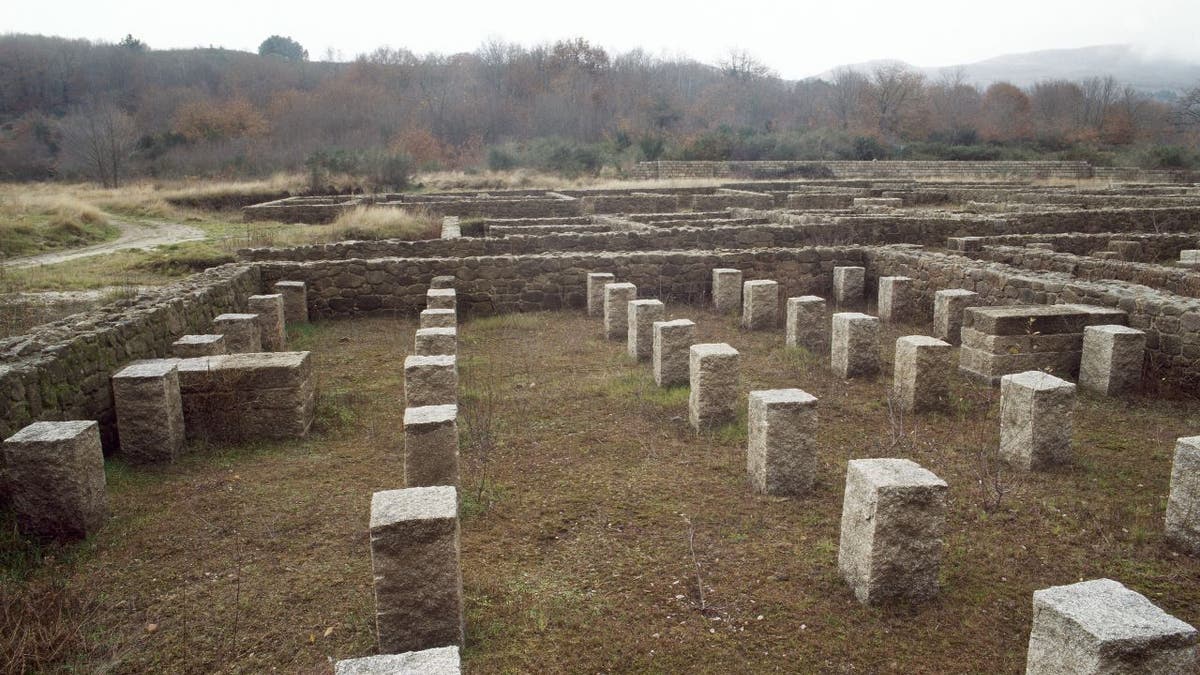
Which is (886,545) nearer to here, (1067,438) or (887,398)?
(1067,438)

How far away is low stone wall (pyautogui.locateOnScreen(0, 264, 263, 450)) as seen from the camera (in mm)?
5285

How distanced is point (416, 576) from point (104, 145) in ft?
146

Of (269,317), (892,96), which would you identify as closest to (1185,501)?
(269,317)

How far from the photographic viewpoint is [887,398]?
7098 mm

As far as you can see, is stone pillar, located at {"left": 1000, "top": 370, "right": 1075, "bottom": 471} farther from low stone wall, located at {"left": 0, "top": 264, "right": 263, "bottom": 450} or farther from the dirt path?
the dirt path

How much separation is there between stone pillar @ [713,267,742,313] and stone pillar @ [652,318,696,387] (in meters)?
3.80

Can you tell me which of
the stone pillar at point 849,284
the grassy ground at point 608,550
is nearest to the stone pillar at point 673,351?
the grassy ground at point 608,550

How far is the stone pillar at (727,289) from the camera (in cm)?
1129

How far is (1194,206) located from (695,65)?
82.2 metres

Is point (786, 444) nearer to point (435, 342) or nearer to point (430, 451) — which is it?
point (430, 451)

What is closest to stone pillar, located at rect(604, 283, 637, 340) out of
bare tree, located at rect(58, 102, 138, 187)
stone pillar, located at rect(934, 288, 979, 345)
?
stone pillar, located at rect(934, 288, 979, 345)

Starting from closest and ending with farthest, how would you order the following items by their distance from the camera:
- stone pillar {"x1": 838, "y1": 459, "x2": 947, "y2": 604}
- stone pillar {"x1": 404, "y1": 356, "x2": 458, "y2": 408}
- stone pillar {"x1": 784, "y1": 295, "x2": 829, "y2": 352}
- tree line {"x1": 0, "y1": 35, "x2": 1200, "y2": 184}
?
stone pillar {"x1": 838, "y1": 459, "x2": 947, "y2": 604}
stone pillar {"x1": 404, "y1": 356, "x2": 458, "y2": 408}
stone pillar {"x1": 784, "y1": 295, "x2": 829, "y2": 352}
tree line {"x1": 0, "y1": 35, "x2": 1200, "y2": 184}

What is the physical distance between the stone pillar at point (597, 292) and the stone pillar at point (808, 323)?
3079 millimetres

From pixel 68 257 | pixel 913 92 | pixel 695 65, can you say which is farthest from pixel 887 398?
pixel 695 65
